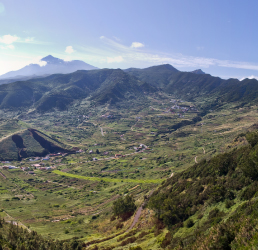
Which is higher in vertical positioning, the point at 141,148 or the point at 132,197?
the point at 132,197

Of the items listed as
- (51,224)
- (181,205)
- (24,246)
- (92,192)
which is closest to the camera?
(24,246)

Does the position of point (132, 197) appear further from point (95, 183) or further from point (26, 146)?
point (26, 146)

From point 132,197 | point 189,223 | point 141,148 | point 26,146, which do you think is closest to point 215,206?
point 189,223

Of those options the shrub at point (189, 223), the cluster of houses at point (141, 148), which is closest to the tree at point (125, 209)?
the shrub at point (189, 223)

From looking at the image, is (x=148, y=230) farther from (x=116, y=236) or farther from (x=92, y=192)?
(x=92, y=192)

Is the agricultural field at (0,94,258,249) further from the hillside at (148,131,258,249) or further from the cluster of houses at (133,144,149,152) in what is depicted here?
the hillside at (148,131,258,249)

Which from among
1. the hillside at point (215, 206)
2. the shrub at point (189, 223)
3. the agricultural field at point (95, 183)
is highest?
the hillside at point (215, 206)

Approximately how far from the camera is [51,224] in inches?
2271

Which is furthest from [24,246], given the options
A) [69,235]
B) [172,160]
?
[172,160]

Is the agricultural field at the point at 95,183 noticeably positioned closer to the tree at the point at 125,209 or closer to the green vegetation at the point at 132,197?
the green vegetation at the point at 132,197

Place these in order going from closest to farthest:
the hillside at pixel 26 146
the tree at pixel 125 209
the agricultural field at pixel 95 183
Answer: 1. the agricultural field at pixel 95 183
2. the tree at pixel 125 209
3. the hillside at pixel 26 146

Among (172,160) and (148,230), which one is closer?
(148,230)

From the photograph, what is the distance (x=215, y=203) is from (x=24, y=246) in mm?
32824

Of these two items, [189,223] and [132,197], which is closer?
[189,223]
